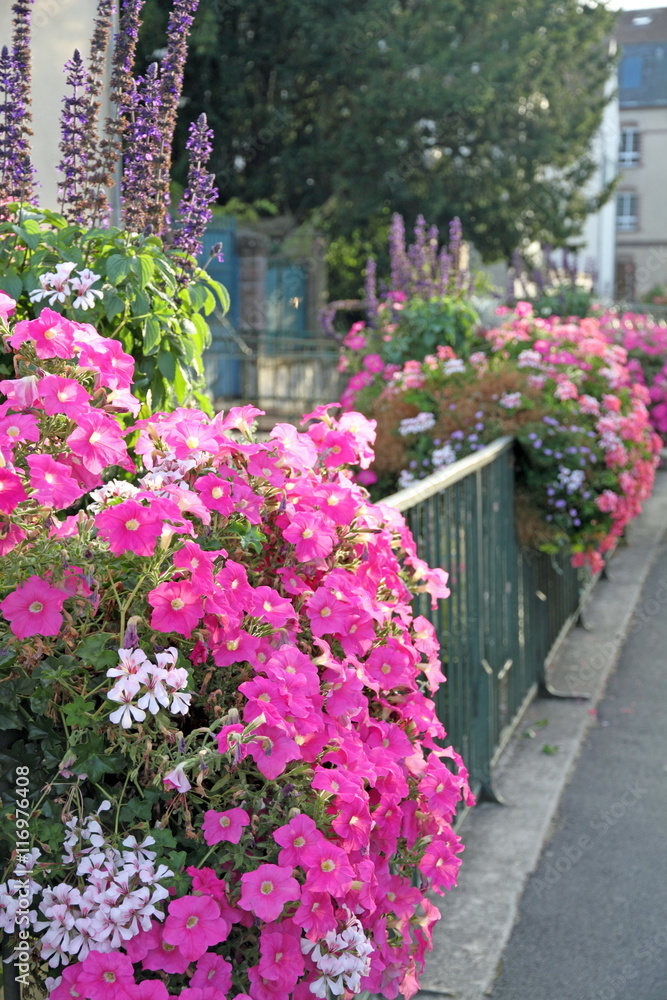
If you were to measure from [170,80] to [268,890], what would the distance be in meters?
1.90

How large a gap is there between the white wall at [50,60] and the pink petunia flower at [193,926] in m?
3.15

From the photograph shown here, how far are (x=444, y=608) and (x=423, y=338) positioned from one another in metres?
3.42

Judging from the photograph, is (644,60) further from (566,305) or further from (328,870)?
(328,870)

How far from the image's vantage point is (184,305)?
2826 millimetres

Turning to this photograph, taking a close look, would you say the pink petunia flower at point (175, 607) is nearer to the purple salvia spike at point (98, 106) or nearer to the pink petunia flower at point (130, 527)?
the pink petunia flower at point (130, 527)

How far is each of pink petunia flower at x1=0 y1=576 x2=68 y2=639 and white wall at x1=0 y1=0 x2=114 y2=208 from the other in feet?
9.29

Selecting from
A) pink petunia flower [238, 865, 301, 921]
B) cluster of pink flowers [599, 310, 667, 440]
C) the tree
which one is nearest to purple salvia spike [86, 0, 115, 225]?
pink petunia flower [238, 865, 301, 921]

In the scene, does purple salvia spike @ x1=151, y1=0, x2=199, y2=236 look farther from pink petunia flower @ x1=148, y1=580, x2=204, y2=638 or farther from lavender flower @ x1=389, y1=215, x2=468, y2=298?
lavender flower @ x1=389, y1=215, x2=468, y2=298

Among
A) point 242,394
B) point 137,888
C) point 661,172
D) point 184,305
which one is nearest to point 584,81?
point 242,394

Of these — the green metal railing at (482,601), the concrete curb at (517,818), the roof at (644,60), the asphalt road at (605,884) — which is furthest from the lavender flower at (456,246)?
the roof at (644,60)

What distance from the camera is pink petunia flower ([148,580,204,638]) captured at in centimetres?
175

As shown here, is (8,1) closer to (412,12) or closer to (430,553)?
(430,553)

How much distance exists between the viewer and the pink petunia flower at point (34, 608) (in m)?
1.67

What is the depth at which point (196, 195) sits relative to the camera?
8.79 feet
